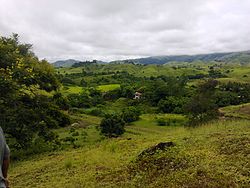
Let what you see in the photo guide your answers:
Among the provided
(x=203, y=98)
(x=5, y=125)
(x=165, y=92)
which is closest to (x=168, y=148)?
(x=5, y=125)

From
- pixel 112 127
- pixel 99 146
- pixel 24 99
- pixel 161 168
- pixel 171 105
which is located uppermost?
pixel 24 99

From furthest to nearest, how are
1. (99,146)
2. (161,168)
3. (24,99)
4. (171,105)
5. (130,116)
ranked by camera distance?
(171,105)
(130,116)
(24,99)
(99,146)
(161,168)

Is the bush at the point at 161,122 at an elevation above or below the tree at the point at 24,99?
below

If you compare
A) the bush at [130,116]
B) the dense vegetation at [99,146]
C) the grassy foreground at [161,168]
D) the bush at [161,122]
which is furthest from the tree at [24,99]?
the bush at [161,122]

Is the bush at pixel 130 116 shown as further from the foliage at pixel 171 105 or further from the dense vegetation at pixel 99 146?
the dense vegetation at pixel 99 146

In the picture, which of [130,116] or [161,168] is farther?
[130,116]

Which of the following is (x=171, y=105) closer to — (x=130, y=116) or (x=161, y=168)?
(x=130, y=116)

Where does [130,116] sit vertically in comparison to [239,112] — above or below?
below

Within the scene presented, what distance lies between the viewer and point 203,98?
1355 inches

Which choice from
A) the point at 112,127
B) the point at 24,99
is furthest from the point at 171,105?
the point at 24,99

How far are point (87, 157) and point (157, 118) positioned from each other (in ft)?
139

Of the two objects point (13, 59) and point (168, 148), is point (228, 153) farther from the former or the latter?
point (13, 59)

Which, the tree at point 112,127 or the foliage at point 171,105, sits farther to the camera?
the foliage at point 171,105

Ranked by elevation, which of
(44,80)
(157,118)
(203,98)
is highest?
(44,80)
